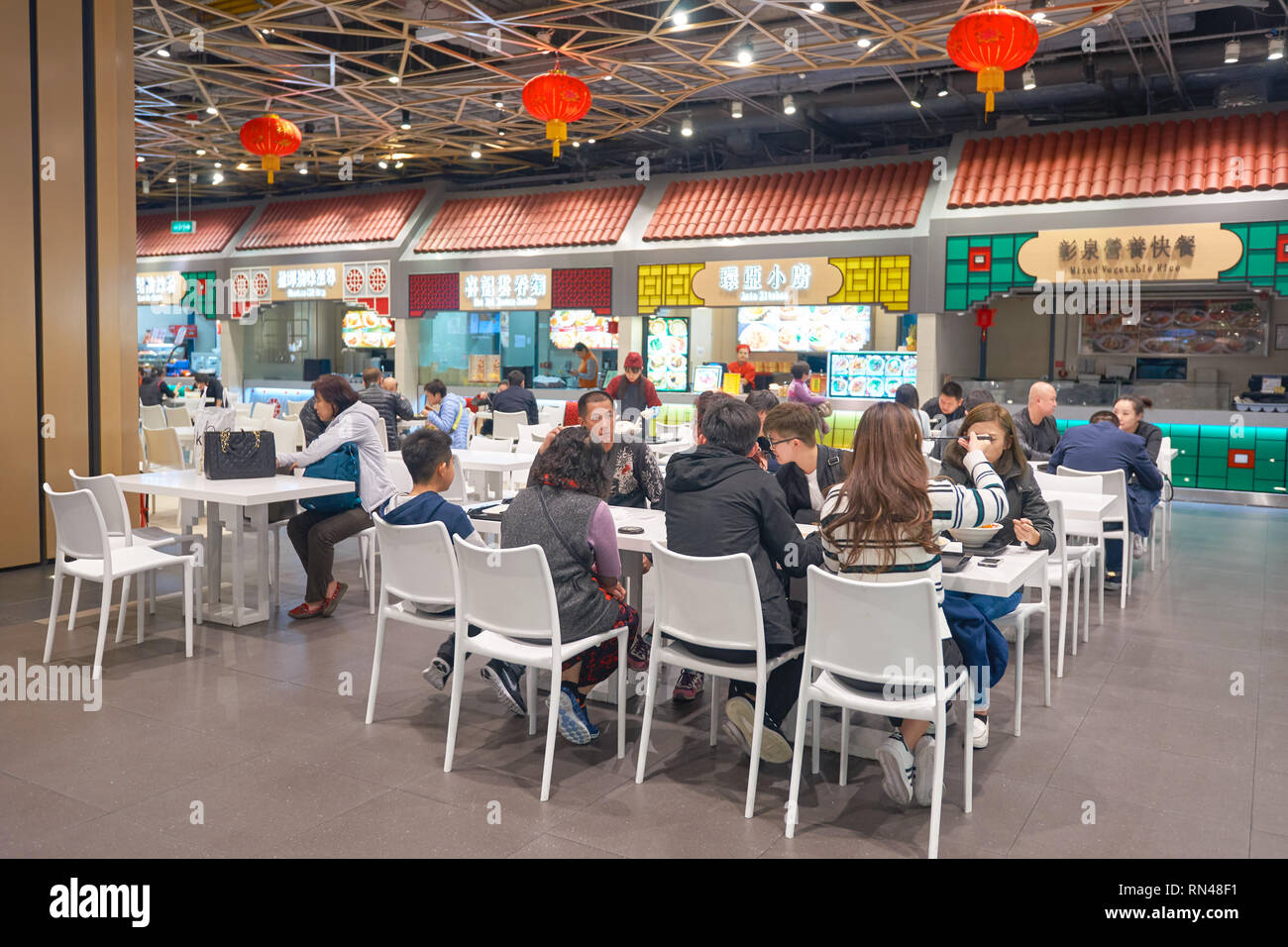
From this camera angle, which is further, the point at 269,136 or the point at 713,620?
the point at 269,136

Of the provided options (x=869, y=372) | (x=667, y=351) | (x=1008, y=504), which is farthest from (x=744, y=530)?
(x=667, y=351)

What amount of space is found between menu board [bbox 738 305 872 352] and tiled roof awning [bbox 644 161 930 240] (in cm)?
114

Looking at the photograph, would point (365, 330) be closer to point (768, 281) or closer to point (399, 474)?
point (768, 281)

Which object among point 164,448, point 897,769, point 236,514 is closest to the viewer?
point 897,769

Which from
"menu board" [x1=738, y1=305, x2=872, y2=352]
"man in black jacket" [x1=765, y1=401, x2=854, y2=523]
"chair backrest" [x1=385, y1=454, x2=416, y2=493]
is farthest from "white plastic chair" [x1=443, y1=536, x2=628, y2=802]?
"menu board" [x1=738, y1=305, x2=872, y2=352]

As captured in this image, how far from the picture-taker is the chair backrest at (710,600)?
3191 mm

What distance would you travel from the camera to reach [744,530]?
135 inches

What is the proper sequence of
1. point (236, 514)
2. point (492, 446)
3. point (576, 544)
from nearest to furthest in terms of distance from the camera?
point (576, 544) < point (236, 514) < point (492, 446)

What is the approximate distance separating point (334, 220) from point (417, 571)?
48.9 feet

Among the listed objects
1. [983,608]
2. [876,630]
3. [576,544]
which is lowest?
[983,608]

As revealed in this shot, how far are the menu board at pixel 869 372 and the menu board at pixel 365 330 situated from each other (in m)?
9.46

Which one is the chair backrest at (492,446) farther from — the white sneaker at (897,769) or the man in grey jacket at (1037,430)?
the white sneaker at (897,769)

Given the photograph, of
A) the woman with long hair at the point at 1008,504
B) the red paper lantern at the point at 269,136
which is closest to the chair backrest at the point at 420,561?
the woman with long hair at the point at 1008,504
